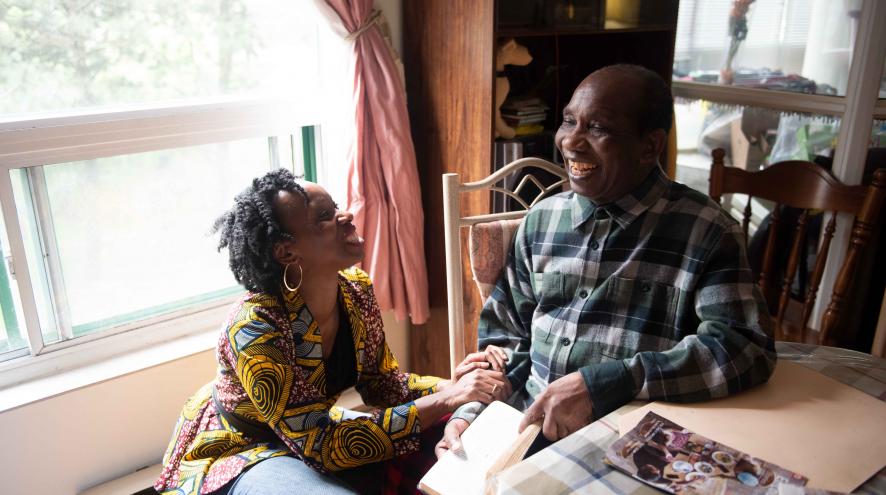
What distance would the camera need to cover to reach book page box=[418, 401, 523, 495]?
113cm

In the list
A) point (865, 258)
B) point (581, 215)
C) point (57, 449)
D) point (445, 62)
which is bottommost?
point (57, 449)

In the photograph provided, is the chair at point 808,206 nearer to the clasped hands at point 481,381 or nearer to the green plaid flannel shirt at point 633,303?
the green plaid flannel shirt at point 633,303

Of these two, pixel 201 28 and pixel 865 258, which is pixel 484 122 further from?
pixel 865 258

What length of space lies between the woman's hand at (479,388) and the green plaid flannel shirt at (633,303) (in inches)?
1.1

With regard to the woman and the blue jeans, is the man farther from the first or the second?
the blue jeans

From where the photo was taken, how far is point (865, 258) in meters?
2.26

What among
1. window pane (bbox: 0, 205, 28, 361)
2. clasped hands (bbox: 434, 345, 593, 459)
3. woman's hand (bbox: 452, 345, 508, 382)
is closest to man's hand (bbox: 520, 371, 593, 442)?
clasped hands (bbox: 434, 345, 593, 459)

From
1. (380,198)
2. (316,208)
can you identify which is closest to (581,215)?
(316,208)

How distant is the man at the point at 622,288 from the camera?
122 centimetres

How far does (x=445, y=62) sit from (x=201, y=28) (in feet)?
2.45

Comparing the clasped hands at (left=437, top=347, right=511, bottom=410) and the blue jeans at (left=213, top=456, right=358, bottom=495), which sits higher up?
the clasped hands at (left=437, top=347, right=511, bottom=410)

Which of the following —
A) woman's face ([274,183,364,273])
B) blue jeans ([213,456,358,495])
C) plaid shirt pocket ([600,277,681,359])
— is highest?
woman's face ([274,183,364,273])

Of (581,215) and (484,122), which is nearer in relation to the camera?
(581,215)

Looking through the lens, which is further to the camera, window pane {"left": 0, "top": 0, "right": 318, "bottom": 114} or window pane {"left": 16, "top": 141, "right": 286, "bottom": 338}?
window pane {"left": 16, "top": 141, "right": 286, "bottom": 338}
